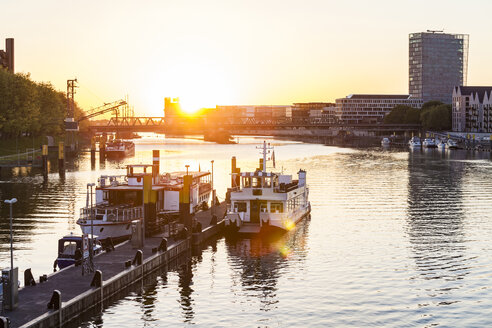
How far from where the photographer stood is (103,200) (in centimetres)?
6378

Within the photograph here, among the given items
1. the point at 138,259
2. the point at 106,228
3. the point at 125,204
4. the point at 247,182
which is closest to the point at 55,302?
the point at 138,259

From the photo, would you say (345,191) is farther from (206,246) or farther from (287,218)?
(206,246)

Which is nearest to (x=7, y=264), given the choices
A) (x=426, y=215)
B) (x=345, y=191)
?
(x=426, y=215)

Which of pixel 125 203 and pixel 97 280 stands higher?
pixel 125 203

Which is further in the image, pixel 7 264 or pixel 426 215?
pixel 426 215

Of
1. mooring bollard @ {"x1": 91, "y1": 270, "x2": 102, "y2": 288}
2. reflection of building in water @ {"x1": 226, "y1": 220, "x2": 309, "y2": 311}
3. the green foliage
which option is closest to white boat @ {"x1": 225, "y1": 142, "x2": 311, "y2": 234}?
reflection of building in water @ {"x1": 226, "y1": 220, "x2": 309, "y2": 311}

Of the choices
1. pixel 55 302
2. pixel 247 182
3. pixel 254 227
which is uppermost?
pixel 247 182

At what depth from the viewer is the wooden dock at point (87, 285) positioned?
3619 cm

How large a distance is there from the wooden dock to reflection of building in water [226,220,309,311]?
468 centimetres

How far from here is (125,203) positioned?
63594 millimetres

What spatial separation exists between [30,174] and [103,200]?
75.8m

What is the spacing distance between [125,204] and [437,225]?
102 ft

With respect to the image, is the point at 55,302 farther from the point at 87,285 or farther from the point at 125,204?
the point at 125,204

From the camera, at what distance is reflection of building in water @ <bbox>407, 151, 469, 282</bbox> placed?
5232 cm
